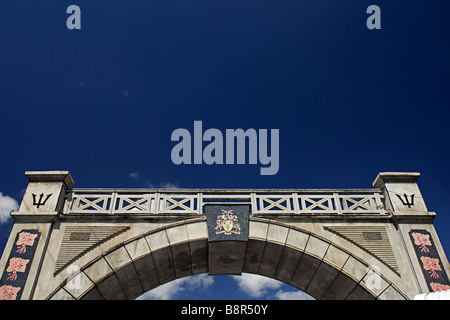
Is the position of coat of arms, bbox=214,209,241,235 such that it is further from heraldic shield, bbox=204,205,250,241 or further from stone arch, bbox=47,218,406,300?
stone arch, bbox=47,218,406,300

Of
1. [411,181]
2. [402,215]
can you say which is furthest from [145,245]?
[411,181]

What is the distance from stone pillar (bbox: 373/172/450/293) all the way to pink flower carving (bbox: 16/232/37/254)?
1159 centimetres

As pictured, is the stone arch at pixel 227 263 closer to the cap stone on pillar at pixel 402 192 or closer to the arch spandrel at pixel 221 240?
the arch spandrel at pixel 221 240

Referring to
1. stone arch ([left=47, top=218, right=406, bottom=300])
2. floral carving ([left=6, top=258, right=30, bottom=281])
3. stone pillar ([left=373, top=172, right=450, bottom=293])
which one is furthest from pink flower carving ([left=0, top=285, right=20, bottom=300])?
stone pillar ([left=373, top=172, right=450, bottom=293])

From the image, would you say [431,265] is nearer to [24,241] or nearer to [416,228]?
[416,228]

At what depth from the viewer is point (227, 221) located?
1059cm

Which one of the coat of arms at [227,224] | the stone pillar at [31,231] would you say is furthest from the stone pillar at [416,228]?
the stone pillar at [31,231]

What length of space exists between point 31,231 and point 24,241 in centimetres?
34

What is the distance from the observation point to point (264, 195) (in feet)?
37.0

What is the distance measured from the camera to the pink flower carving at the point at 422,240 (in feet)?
33.6

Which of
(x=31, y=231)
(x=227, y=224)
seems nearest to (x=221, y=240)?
(x=227, y=224)

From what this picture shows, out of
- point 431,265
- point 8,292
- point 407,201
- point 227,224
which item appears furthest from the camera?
point 407,201
